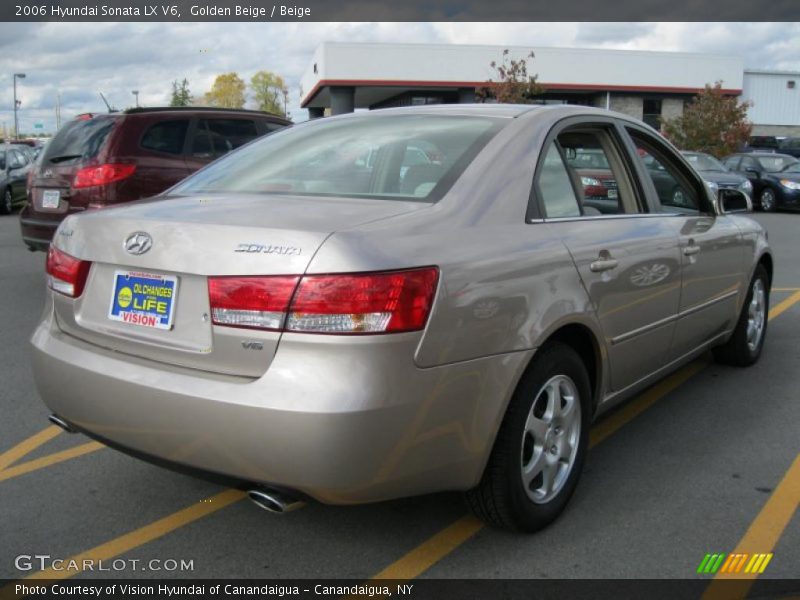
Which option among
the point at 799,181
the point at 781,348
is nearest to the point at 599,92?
the point at 799,181

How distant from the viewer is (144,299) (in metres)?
2.73

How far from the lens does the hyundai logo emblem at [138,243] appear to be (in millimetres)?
2709

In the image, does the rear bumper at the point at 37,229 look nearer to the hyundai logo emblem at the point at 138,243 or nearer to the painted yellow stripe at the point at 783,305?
the hyundai logo emblem at the point at 138,243

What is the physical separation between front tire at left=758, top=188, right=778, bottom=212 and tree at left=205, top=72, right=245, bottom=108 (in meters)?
85.5

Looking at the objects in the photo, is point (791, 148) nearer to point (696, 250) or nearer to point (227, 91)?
point (696, 250)

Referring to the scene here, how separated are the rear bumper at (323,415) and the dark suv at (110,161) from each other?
5.11m

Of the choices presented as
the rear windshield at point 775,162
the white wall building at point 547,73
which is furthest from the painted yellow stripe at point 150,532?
the white wall building at point 547,73

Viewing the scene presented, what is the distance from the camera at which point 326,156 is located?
350 cm

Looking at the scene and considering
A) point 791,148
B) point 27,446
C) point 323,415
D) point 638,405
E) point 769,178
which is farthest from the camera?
point 791,148

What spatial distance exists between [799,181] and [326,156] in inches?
767

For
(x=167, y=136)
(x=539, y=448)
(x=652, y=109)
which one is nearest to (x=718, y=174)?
(x=167, y=136)

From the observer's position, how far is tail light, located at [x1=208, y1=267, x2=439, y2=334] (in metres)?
2.40

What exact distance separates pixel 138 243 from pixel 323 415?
935 mm

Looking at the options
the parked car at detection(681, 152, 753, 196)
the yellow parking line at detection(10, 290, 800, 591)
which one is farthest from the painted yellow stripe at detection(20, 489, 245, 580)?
the parked car at detection(681, 152, 753, 196)
